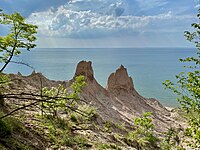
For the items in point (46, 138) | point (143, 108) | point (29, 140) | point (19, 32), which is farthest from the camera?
point (143, 108)

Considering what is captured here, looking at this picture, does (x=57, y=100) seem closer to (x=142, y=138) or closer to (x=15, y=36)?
(x=15, y=36)

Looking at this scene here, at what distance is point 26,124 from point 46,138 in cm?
62

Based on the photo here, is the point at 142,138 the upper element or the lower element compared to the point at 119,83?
lower

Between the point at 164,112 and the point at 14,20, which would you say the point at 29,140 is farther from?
the point at 164,112

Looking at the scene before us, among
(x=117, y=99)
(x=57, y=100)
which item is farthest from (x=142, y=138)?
(x=117, y=99)

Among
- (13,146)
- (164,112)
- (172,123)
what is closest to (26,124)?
(13,146)

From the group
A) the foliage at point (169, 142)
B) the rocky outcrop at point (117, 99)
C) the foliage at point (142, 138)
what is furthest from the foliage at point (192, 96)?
the rocky outcrop at point (117, 99)

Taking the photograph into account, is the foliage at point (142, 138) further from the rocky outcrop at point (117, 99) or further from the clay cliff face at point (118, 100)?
the clay cliff face at point (118, 100)

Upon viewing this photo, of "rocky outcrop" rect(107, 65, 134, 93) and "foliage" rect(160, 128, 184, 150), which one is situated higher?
"rocky outcrop" rect(107, 65, 134, 93)

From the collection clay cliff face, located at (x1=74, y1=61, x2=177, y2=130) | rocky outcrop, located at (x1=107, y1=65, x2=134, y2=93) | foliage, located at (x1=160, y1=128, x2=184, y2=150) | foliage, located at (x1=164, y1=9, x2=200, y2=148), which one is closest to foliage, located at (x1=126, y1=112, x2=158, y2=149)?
foliage, located at (x1=160, y1=128, x2=184, y2=150)

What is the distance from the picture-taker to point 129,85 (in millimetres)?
32031

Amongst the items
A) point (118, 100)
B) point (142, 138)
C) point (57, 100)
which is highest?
point (118, 100)

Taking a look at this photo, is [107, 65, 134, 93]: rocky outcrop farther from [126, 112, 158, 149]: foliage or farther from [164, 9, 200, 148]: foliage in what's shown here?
[164, 9, 200, 148]: foliage

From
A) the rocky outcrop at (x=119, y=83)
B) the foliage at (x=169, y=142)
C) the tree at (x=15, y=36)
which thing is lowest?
the foliage at (x=169, y=142)
